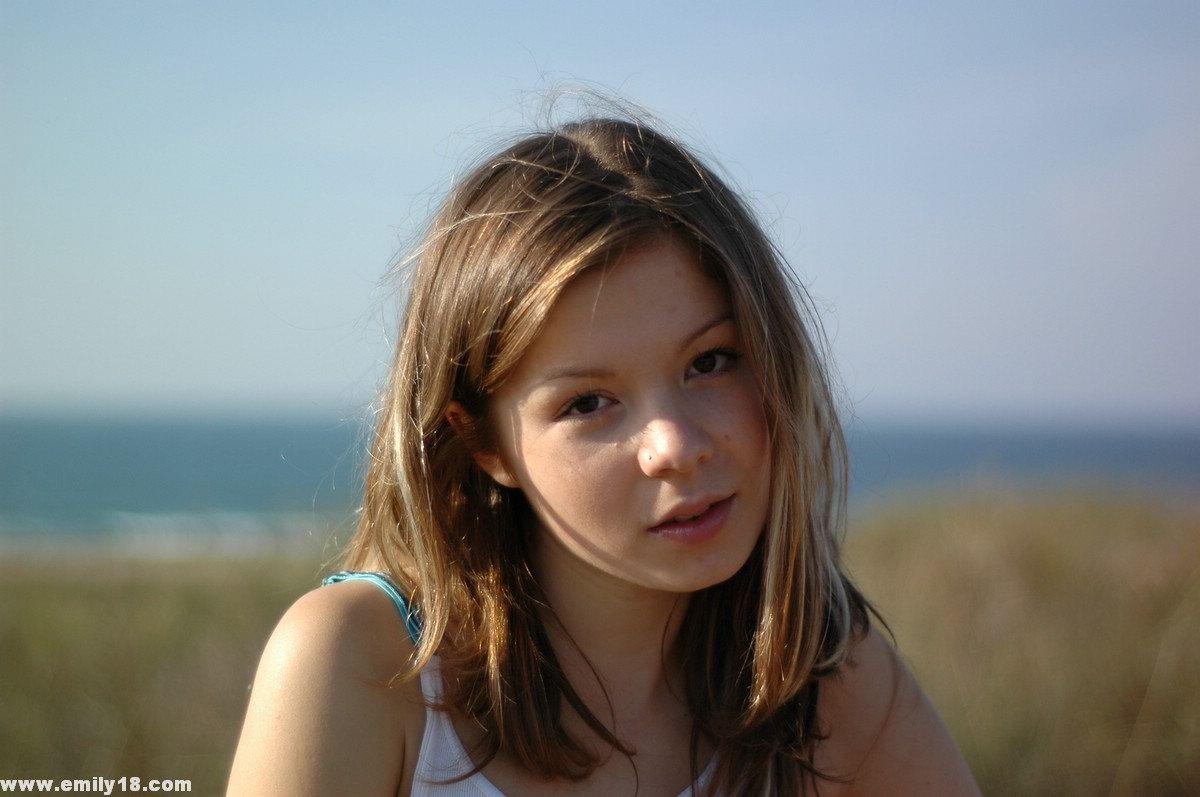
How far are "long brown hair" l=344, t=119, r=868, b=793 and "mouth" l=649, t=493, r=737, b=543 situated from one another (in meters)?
0.17

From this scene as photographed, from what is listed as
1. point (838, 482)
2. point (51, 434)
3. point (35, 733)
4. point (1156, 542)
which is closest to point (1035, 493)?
point (1156, 542)

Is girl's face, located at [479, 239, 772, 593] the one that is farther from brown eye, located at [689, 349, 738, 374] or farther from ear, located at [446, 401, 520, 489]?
ear, located at [446, 401, 520, 489]

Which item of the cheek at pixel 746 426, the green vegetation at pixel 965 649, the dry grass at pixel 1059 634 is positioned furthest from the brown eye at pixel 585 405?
the dry grass at pixel 1059 634

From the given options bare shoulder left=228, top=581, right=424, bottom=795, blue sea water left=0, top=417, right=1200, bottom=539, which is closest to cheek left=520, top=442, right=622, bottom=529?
bare shoulder left=228, top=581, right=424, bottom=795

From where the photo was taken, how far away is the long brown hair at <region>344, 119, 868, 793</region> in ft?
6.07

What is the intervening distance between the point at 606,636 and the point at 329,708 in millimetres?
558

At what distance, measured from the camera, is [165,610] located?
4281 mm

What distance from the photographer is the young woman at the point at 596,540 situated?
1.76 m

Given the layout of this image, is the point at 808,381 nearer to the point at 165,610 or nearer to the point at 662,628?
the point at 662,628

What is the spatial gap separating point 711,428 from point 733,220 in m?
0.42

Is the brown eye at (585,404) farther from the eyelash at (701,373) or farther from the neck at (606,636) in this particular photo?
the neck at (606,636)

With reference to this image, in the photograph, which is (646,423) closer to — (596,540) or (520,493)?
(596,540)

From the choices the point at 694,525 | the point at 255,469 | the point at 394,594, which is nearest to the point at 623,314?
the point at 694,525

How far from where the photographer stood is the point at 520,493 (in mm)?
2148
